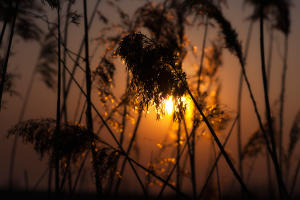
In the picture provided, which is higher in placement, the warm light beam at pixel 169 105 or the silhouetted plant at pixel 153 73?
the silhouetted plant at pixel 153 73

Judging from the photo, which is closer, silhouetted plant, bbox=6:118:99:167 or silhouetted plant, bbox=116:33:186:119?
silhouetted plant, bbox=116:33:186:119

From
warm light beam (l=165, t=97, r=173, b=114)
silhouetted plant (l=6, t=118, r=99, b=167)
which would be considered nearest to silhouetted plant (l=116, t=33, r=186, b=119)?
warm light beam (l=165, t=97, r=173, b=114)

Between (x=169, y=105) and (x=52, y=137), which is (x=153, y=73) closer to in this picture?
(x=169, y=105)

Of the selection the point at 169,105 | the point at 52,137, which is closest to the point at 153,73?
the point at 169,105

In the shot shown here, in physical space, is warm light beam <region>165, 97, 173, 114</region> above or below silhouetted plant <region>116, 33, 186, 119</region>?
below

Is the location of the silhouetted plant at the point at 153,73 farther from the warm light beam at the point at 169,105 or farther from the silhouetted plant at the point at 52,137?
the silhouetted plant at the point at 52,137

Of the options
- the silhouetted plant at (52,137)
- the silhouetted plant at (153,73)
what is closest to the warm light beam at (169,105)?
the silhouetted plant at (153,73)

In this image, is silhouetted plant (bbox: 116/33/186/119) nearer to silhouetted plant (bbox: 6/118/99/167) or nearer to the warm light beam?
the warm light beam

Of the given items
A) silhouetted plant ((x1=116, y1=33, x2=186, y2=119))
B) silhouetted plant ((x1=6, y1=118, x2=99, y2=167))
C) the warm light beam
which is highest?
silhouetted plant ((x1=116, y1=33, x2=186, y2=119))

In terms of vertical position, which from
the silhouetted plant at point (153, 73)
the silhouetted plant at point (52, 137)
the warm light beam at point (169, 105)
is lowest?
the silhouetted plant at point (52, 137)

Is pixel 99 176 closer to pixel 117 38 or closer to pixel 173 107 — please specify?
pixel 173 107

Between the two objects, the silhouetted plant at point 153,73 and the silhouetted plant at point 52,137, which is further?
the silhouetted plant at point 52,137

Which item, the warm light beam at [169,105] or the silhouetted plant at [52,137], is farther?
the silhouetted plant at [52,137]

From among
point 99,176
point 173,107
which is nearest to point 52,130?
point 99,176
